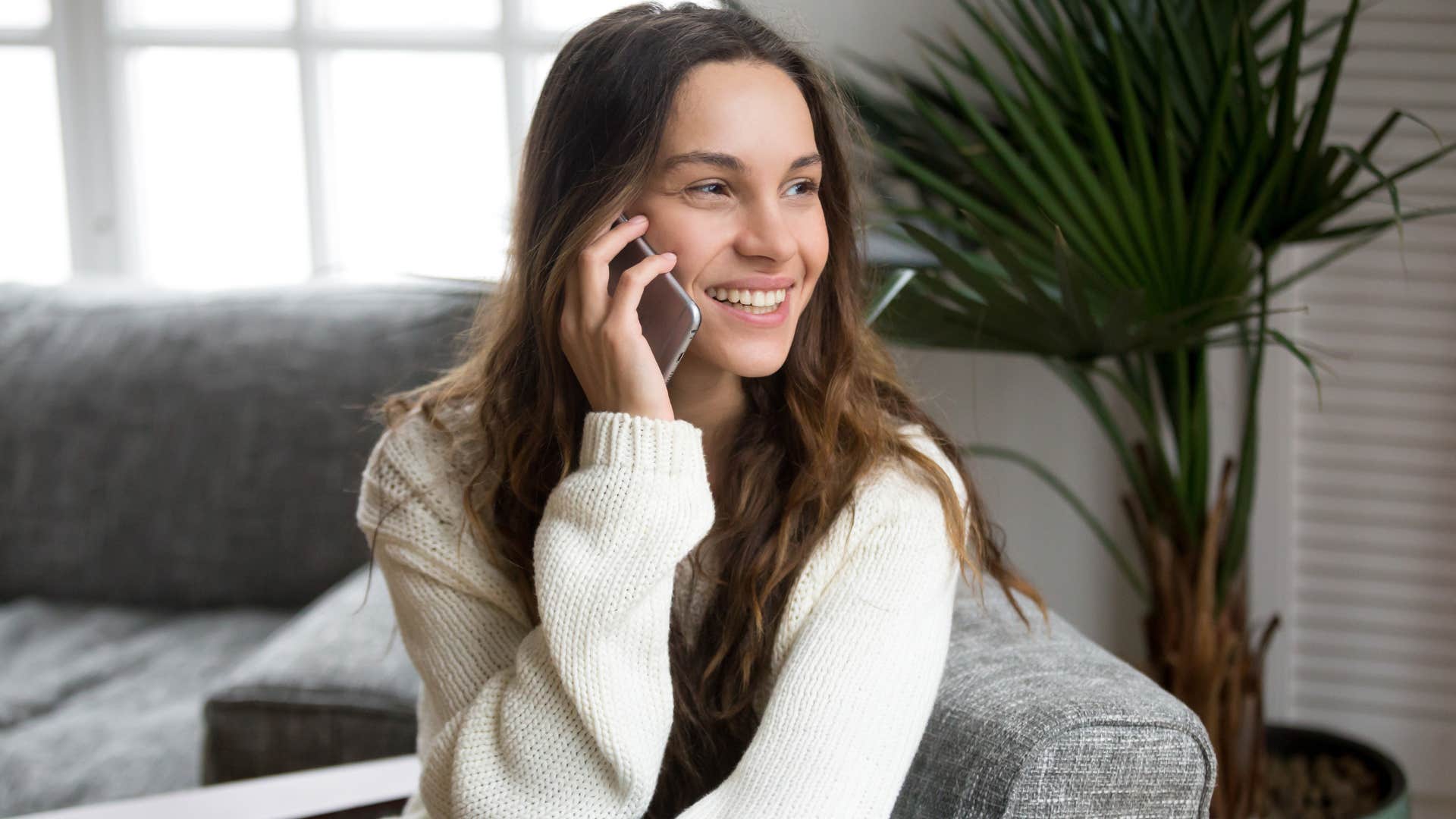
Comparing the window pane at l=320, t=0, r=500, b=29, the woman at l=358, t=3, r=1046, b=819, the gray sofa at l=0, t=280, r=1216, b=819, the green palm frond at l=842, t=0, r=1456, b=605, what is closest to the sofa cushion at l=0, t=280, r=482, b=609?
the gray sofa at l=0, t=280, r=1216, b=819

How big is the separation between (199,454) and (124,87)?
3.97 ft

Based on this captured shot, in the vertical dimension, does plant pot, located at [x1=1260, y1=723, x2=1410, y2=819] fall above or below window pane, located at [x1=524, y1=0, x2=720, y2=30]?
below

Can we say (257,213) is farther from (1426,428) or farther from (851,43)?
(1426,428)

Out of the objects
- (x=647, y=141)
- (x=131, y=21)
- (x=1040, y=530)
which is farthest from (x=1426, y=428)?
(x=131, y=21)

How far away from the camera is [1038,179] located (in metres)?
1.54

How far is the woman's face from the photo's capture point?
1.18m

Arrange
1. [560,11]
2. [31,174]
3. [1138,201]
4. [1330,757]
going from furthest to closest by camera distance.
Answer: [31,174] → [560,11] → [1330,757] → [1138,201]

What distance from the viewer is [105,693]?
2076mm

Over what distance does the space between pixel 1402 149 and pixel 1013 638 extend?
4.06 feet

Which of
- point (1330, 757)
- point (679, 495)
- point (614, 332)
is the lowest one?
point (1330, 757)

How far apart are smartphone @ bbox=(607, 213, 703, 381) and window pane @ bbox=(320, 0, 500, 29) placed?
200cm

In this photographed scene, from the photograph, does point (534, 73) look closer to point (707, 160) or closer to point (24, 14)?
point (24, 14)

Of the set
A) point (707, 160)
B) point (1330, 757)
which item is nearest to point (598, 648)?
point (707, 160)

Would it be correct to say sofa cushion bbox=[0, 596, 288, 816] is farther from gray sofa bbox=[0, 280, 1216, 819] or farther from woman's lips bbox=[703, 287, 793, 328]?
woman's lips bbox=[703, 287, 793, 328]
